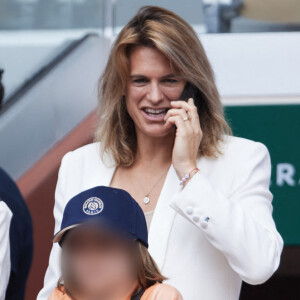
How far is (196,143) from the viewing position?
2.76m

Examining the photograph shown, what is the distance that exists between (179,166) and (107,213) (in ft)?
1.79

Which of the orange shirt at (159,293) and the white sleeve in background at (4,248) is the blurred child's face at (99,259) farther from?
the white sleeve in background at (4,248)

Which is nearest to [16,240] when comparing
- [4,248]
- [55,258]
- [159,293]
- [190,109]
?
[4,248]

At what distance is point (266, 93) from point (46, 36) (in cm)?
147

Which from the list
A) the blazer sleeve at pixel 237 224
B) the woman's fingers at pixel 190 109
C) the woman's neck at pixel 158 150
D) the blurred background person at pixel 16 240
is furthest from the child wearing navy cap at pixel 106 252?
the blurred background person at pixel 16 240

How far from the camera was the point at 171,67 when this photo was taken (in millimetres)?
2789

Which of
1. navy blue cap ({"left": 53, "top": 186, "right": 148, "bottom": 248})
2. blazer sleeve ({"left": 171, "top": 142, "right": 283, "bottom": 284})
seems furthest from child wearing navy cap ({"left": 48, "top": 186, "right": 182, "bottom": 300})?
blazer sleeve ({"left": 171, "top": 142, "right": 283, "bottom": 284})

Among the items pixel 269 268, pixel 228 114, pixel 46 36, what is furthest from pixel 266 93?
pixel 269 268

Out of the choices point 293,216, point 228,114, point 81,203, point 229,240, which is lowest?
point 293,216

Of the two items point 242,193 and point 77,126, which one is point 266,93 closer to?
point 77,126

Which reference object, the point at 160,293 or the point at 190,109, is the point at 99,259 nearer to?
the point at 160,293

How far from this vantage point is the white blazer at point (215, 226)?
253cm

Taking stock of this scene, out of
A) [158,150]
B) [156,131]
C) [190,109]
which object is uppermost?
[190,109]

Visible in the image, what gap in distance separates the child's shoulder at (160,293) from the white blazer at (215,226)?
0.35 m
